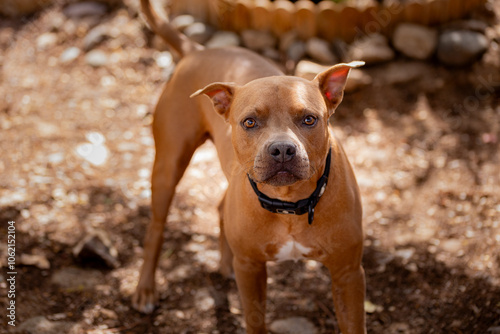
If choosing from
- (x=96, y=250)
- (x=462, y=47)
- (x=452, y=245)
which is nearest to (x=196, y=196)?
(x=96, y=250)

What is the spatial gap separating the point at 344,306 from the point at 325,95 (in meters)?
1.18

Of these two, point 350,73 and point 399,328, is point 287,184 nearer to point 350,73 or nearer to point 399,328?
point 399,328

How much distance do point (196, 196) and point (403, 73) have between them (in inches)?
100

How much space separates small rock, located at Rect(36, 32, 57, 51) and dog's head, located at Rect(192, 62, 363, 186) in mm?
4789

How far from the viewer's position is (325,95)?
3061 mm

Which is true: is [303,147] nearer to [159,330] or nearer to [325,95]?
[325,95]

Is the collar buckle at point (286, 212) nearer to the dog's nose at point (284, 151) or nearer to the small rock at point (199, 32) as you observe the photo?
the dog's nose at point (284, 151)

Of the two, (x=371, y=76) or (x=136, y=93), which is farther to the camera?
(x=136, y=93)

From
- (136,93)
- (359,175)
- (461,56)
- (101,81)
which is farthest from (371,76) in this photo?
(101,81)

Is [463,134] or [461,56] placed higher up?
[461,56]

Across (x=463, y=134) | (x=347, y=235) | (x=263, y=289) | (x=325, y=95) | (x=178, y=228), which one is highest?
(x=325, y=95)

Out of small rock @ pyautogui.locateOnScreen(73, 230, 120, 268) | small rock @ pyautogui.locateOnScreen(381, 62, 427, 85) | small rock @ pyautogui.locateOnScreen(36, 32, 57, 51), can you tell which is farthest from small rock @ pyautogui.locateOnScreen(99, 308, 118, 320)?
small rock @ pyautogui.locateOnScreen(36, 32, 57, 51)

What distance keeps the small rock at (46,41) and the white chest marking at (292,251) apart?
5.22 meters

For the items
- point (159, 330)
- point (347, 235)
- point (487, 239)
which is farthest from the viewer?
point (487, 239)
